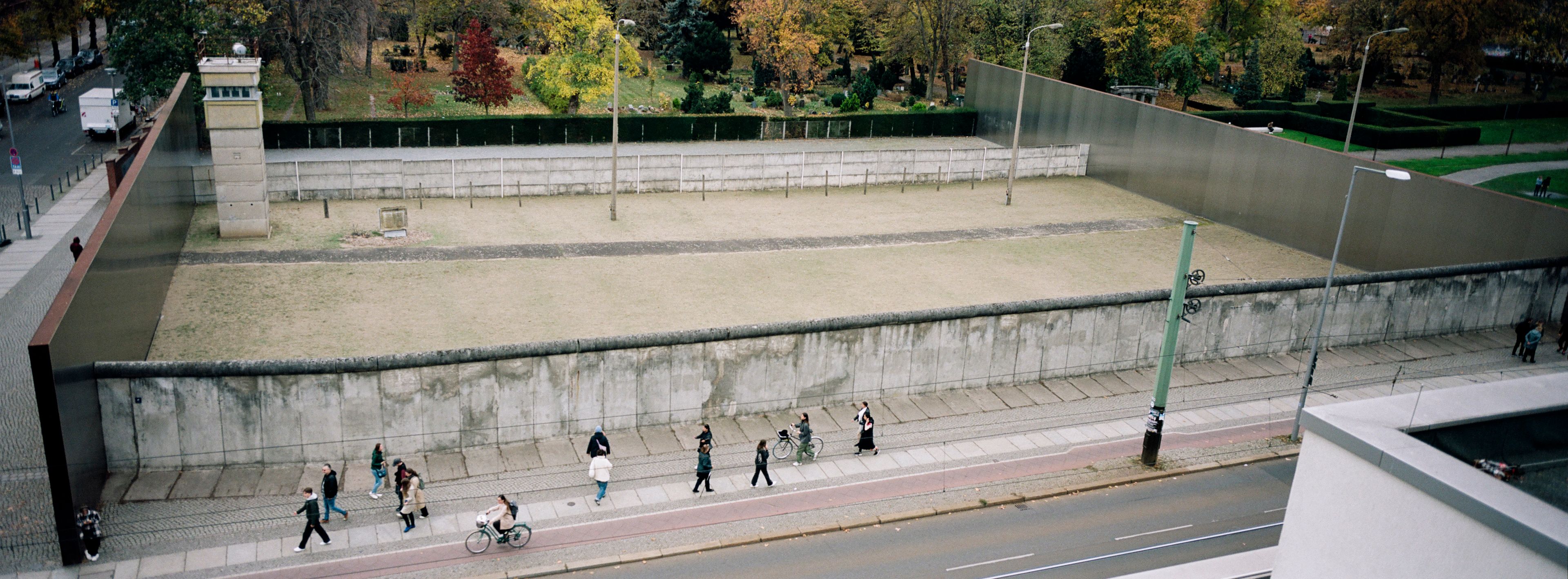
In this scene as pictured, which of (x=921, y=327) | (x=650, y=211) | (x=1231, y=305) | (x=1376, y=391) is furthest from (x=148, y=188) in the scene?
(x=1376, y=391)

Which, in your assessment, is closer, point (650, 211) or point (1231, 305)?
point (1231, 305)

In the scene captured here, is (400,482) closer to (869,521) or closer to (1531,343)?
(869,521)

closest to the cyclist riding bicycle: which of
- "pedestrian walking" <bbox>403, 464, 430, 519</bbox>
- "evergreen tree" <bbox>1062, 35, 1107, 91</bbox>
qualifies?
"pedestrian walking" <bbox>403, 464, 430, 519</bbox>

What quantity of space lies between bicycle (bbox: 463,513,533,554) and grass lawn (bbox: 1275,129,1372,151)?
164 ft

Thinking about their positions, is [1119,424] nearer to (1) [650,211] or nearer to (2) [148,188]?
(1) [650,211]

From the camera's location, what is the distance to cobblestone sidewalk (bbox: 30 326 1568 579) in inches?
746

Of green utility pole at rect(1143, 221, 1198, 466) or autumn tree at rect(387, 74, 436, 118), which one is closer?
green utility pole at rect(1143, 221, 1198, 466)

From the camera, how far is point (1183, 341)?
2948 centimetres

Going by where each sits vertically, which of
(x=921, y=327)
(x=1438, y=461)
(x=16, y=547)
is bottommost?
(x=16, y=547)

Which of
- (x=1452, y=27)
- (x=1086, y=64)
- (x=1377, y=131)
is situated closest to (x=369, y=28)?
(x=1086, y=64)

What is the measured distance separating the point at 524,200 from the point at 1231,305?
29172 millimetres

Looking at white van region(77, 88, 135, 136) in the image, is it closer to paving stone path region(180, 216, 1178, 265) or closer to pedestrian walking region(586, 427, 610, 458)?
paving stone path region(180, 216, 1178, 265)

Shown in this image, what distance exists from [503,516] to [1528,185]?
145 ft

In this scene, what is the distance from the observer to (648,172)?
47.1 metres
